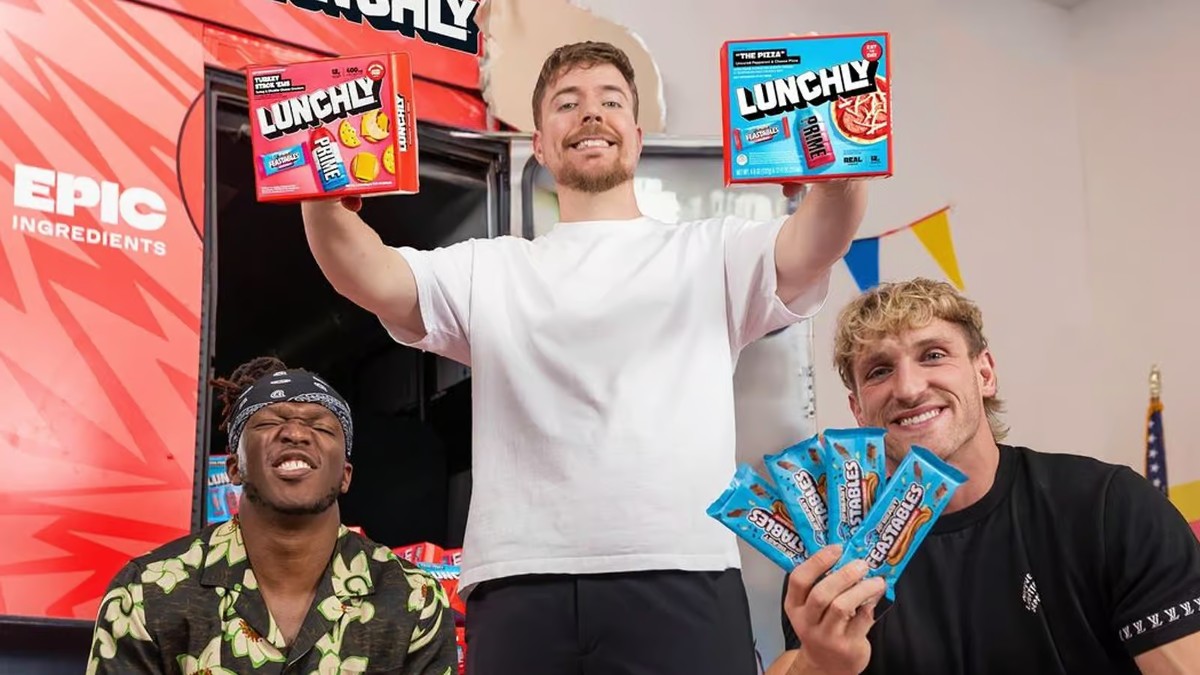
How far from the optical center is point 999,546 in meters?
1.79

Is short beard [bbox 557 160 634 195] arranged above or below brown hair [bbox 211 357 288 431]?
above

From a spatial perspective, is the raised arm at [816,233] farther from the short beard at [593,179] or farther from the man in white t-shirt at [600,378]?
the short beard at [593,179]

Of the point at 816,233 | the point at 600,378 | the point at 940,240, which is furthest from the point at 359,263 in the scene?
the point at 940,240

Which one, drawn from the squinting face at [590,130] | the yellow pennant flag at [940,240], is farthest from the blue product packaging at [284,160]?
the yellow pennant flag at [940,240]

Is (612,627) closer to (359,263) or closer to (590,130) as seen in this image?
(359,263)

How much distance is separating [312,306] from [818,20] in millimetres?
2025

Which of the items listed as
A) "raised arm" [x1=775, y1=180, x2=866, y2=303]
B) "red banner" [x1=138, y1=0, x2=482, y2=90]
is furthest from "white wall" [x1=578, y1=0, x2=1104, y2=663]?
"raised arm" [x1=775, y1=180, x2=866, y2=303]

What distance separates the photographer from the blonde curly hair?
193cm

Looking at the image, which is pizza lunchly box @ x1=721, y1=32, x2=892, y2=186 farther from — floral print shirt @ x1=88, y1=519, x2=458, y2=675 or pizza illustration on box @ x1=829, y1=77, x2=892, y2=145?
floral print shirt @ x1=88, y1=519, x2=458, y2=675

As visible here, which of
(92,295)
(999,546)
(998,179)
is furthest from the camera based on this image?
(998,179)

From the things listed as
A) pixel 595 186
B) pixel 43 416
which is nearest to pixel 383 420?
pixel 43 416

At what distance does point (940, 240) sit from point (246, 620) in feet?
9.41

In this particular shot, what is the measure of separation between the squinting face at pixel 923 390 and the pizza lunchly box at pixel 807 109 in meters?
0.44

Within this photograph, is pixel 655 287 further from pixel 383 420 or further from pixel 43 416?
pixel 383 420
